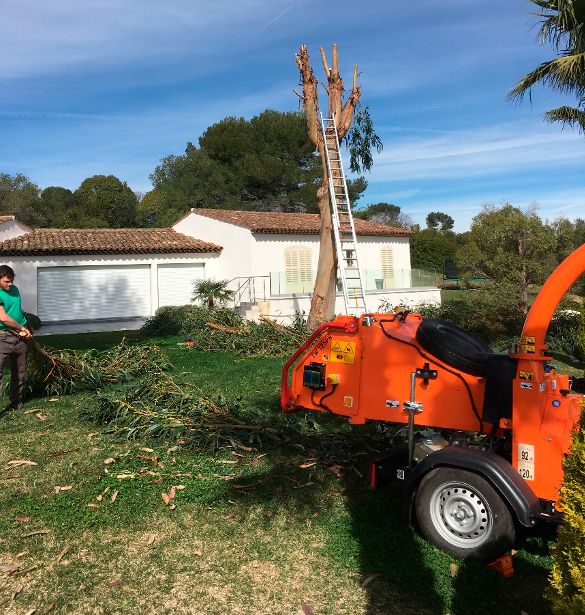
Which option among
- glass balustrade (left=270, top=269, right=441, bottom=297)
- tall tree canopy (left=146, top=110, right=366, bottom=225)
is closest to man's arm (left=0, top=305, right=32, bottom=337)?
glass balustrade (left=270, top=269, right=441, bottom=297)

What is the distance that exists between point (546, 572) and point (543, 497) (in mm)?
598

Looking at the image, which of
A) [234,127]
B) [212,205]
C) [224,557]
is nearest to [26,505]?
[224,557]

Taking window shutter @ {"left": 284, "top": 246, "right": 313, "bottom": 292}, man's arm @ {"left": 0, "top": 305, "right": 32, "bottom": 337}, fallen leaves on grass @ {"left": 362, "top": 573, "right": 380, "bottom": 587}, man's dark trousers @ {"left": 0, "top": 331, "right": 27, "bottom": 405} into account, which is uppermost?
window shutter @ {"left": 284, "top": 246, "right": 313, "bottom": 292}

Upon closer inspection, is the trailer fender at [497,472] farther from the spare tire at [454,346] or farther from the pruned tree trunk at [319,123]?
the pruned tree trunk at [319,123]

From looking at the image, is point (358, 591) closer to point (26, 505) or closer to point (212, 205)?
point (26, 505)

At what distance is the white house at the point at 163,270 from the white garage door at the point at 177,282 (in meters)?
0.04

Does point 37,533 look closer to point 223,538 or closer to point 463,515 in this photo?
point 223,538

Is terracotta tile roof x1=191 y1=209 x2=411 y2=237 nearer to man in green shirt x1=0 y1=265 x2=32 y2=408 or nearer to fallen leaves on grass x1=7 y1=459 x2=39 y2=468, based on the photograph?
man in green shirt x1=0 y1=265 x2=32 y2=408

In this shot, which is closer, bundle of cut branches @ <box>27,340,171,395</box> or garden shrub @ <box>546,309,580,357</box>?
bundle of cut branches @ <box>27,340,171,395</box>

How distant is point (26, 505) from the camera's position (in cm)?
518

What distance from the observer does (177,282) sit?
2534cm

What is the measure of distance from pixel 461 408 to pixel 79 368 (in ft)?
22.8

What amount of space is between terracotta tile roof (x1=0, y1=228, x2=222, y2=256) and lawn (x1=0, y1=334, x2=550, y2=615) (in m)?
17.1

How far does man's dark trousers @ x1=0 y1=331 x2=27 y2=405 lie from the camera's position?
309 inches
